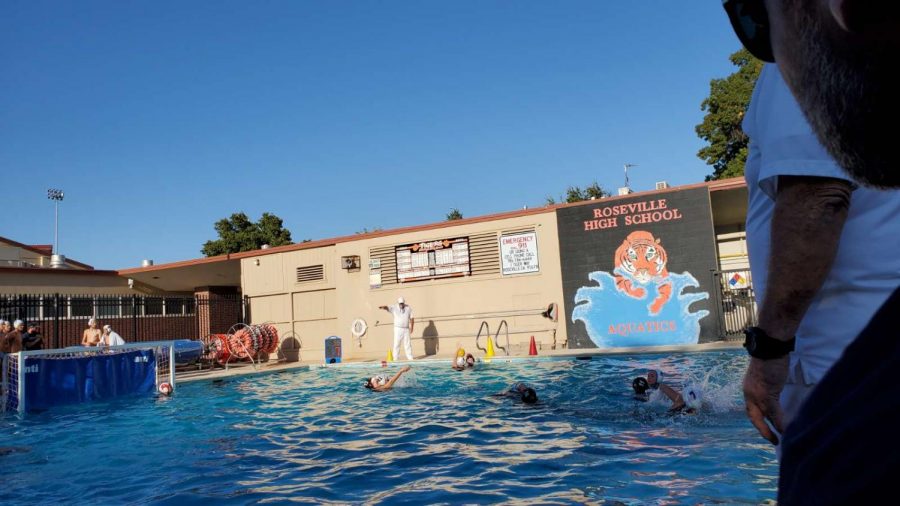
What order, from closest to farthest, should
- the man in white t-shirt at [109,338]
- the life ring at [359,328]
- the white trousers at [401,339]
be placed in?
1. the man in white t-shirt at [109,338]
2. the white trousers at [401,339]
3. the life ring at [359,328]

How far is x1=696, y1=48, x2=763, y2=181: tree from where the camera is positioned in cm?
3015

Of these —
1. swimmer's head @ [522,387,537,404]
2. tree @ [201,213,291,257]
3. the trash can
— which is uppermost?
tree @ [201,213,291,257]

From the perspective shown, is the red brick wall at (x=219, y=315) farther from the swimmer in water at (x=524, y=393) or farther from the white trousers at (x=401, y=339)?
the swimmer in water at (x=524, y=393)

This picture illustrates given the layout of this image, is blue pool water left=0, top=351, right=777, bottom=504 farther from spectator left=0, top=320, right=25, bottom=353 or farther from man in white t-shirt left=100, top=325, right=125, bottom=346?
man in white t-shirt left=100, top=325, right=125, bottom=346

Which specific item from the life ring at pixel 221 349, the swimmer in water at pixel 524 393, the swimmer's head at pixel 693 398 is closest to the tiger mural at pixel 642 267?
the swimmer in water at pixel 524 393

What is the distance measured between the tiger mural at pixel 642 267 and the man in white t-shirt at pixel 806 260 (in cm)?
1553

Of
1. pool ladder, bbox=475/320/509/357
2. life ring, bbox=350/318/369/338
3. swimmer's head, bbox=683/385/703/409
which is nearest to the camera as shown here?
swimmer's head, bbox=683/385/703/409

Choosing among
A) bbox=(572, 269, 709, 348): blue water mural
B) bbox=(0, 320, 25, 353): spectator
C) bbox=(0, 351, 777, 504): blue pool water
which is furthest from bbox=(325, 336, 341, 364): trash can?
bbox=(0, 320, 25, 353): spectator

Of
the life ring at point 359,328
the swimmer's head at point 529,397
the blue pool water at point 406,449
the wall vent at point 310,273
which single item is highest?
the wall vent at point 310,273

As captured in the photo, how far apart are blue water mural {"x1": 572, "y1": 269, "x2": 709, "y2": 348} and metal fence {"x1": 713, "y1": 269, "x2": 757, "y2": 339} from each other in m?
0.62

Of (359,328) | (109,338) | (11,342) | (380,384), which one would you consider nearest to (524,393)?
(380,384)

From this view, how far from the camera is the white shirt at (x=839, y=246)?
156cm

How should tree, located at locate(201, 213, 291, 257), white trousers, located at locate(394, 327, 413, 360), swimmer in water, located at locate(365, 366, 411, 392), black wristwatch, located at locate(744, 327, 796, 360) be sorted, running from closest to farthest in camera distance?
black wristwatch, located at locate(744, 327, 796, 360) < swimmer in water, located at locate(365, 366, 411, 392) < white trousers, located at locate(394, 327, 413, 360) < tree, located at locate(201, 213, 291, 257)

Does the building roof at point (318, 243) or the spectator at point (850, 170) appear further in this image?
the building roof at point (318, 243)
